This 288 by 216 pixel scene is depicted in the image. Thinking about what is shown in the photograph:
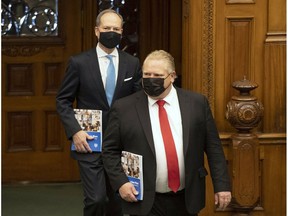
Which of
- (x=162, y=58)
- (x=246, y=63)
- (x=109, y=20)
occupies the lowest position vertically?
(x=246, y=63)

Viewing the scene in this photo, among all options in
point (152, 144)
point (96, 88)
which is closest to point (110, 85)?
point (96, 88)

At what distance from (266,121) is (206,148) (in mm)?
2099

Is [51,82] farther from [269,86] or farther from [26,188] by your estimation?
[269,86]

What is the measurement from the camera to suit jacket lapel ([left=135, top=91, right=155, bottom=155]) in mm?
6532

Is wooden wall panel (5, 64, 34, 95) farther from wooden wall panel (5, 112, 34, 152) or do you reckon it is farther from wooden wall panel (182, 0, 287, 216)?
wooden wall panel (182, 0, 287, 216)

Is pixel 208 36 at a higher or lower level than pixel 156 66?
higher

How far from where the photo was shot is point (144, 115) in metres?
6.61

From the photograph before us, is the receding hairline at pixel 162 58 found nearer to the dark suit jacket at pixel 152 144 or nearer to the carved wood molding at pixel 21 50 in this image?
the dark suit jacket at pixel 152 144

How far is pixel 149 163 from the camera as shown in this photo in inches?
257

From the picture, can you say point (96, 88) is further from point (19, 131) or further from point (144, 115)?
point (19, 131)

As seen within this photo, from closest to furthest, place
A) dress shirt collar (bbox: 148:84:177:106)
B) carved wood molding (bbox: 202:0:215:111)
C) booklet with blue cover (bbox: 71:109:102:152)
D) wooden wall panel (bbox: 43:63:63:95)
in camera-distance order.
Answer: dress shirt collar (bbox: 148:84:177:106) < booklet with blue cover (bbox: 71:109:102:152) < carved wood molding (bbox: 202:0:215:111) < wooden wall panel (bbox: 43:63:63:95)

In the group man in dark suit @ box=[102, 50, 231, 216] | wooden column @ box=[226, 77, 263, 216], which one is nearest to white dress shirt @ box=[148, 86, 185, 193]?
man in dark suit @ box=[102, 50, 231, 216]

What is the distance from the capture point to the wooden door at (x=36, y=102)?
10.7 meters

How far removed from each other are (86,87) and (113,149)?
Answer: 1.28 metres
